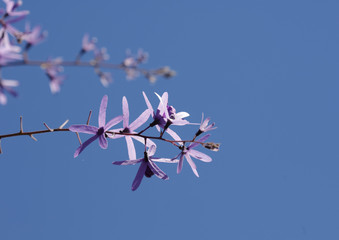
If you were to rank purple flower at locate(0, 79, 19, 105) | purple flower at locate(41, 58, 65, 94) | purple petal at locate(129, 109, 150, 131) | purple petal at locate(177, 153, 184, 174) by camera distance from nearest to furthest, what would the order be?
purple flower at locate(0, 79, 19, 105) → purple flower at locate(41, 58, 65, 94) → purple petal at locate(129, 109, 150, 131) → purple petal at locate(177, 153, 184, 174)

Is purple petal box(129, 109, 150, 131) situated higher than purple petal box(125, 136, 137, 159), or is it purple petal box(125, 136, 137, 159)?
purple petal box(129, 109, 150, 131)

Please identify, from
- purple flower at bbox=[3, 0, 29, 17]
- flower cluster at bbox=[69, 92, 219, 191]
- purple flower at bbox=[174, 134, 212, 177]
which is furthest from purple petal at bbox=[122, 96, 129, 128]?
purple flower at bbox=[3, 0, 29, 17]

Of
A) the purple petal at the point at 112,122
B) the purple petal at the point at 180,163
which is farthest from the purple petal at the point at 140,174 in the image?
the purple petal at the point at 112,122

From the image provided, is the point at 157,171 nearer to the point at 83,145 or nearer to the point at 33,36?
the point at 83,145

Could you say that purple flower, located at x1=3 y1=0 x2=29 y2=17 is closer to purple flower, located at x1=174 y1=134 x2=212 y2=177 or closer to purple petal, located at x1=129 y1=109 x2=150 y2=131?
Result: purple petal, located at x1=129 y1=109 x2=150 y2=131

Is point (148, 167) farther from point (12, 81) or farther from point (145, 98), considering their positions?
point (12, 81)

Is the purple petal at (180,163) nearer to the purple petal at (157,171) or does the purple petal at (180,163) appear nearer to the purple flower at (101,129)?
the purple petal at (157,171)
